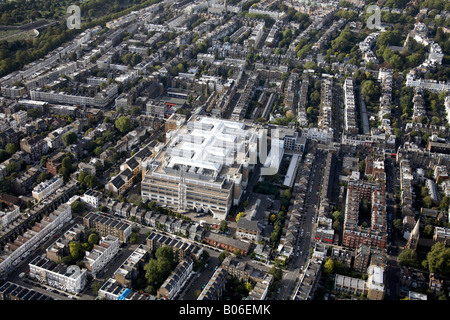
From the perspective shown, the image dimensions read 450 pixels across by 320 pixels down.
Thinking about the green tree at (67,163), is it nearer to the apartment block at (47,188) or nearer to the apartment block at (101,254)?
the apartment block at (47,188)

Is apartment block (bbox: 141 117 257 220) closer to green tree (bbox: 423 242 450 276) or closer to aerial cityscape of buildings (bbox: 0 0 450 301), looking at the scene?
aerial cityscape of buildings (bbox: 0 0 450 301)

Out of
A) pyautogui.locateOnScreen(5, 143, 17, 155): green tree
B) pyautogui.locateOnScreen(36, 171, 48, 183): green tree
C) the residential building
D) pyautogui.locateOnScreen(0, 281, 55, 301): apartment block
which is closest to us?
pyautogui.locateOnScreen(0, 281, 55, 301): apartment block

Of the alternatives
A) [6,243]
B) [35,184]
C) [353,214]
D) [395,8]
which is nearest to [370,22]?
[395,8]

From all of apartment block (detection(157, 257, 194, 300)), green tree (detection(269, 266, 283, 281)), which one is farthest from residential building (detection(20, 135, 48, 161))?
green tree (detection(269, 266, 283, 281))

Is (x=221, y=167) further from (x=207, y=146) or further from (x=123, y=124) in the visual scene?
(x=123, y=124)

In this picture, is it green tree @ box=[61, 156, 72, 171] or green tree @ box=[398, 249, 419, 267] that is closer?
green tree @ box=[398, 249, 419, 267]

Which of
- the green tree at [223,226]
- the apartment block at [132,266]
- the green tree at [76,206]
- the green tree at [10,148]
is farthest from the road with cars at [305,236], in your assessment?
the green tree at [10,148]
